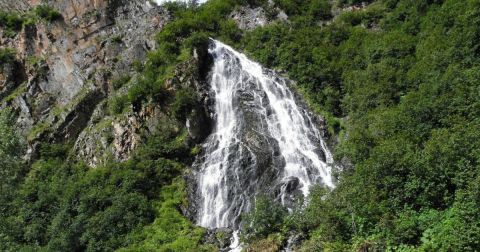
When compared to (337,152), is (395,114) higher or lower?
higher

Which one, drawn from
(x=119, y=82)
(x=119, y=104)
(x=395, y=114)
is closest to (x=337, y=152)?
(x=395, y=114)

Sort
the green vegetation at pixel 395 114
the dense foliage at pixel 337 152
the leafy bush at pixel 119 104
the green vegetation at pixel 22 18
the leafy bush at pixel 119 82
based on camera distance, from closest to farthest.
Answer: the green vegetation at pixel 395 114
the dense foliage at pixel 337 152
the leafy bush at pixel 119 104
the leafy bush at pixel 119 82
the green vegetation at pixel 22 18

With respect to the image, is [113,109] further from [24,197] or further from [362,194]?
[362,194]

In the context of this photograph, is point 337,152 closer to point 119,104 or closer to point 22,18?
point 119,104

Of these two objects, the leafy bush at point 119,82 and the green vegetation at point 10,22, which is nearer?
the leafy bush at point 119,82

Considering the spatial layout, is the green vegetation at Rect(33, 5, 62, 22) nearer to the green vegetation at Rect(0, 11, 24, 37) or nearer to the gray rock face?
the green vegetation at Rect(0, 11, 24, 37)

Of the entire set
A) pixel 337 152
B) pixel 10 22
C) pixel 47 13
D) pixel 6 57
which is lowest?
pixel 337 152

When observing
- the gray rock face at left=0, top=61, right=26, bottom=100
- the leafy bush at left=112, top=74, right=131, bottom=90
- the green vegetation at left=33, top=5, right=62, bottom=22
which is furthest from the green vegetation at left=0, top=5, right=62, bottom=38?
the leafy bush at left=112, top=74, right=131, bottom=90

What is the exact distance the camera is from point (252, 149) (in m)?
31.8

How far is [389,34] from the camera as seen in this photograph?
1533 inches

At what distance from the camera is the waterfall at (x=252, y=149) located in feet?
95.5

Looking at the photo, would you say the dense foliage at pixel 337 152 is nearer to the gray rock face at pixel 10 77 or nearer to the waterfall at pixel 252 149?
the waterfall at pixel 252 149

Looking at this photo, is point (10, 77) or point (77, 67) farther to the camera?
point (10, 77)

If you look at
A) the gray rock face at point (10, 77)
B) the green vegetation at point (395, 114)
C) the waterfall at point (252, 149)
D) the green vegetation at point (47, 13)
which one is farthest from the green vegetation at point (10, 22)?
the green vegetation at point (395, 114)
